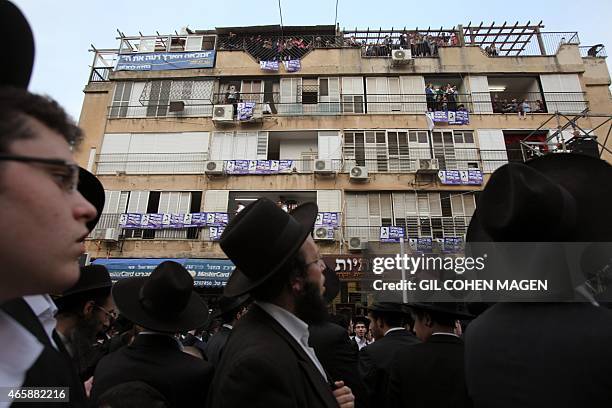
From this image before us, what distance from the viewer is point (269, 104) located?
19297 mm

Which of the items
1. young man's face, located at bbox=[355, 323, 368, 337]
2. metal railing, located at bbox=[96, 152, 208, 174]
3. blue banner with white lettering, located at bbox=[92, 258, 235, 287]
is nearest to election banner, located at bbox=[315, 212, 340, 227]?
blue banner with white lettering, located at bbox=[92, 258, 235, 287]

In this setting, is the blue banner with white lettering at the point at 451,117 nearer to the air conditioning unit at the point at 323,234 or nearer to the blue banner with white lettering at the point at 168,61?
the air conditioning unit at the point at 323,234

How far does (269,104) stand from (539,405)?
19.1 meters

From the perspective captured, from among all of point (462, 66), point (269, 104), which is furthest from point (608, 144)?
point (269, 104)

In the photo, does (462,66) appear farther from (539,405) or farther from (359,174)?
(539,405)

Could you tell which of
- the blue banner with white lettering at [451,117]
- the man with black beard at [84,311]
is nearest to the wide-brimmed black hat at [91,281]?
the man with black beard at [84,311]

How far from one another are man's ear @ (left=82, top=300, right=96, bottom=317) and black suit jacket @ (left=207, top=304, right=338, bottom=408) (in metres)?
1.96

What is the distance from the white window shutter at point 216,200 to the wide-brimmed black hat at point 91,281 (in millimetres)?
13688

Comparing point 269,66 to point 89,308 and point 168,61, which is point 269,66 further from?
point 89,308

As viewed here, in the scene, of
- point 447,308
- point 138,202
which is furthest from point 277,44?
point 447,308

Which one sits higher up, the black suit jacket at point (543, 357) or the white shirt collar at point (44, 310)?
the white shirt collar at point (44, 310)

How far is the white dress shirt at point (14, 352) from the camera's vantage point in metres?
0.95

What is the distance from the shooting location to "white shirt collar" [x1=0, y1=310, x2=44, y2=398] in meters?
0.95

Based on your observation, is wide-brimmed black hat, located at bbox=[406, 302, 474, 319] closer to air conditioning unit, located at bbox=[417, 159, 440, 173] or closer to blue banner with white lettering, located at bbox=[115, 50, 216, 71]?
air conditioning unit, located at bbox=[417, 159, 440, 173]
